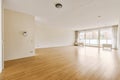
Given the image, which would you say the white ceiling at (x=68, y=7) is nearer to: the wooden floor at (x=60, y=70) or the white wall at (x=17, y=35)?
the white wall at (x=17, y=35)

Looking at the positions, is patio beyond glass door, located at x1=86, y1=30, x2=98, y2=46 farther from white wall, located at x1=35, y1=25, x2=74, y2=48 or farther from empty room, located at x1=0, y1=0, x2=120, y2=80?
white wall, located at x1=35, y1=25, x2=74, y2=48

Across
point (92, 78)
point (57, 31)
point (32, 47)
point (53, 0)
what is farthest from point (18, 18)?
point (57, 31)

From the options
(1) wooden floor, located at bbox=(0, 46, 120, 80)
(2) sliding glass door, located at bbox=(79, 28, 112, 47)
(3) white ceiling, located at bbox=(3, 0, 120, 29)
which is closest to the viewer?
(1) wooden floor, located at bbox=(0, 46, 120, 80)

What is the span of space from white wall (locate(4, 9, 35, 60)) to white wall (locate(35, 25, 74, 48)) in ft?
9.09

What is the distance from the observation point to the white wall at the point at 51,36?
7.14 metres

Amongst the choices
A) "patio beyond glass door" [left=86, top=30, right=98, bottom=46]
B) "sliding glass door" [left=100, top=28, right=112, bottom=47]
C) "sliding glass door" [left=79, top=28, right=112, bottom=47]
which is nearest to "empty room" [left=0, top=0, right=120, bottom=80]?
"sliding glass door" [left=100, top=28, right=112, bottom=47]

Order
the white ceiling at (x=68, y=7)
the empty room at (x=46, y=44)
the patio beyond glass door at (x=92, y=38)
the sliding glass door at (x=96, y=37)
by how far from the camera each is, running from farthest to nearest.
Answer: the patio beyond glass door at (x=92, y=38)
the sliding glass door at (x=96, y=37)
the white ceiling at (x=68, y=7)
the empty room at (x=46, y=44)

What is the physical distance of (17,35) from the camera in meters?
3.72

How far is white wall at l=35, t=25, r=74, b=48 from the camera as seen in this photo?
714 centimetres

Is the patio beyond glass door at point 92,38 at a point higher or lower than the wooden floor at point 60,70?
higher

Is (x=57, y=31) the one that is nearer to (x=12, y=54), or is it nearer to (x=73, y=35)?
(x=73, y=35)

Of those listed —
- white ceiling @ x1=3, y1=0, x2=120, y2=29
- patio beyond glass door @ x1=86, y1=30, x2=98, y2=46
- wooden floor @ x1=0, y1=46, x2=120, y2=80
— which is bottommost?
wooden floor @ x1=0, y1=46, x2=120, y2=80

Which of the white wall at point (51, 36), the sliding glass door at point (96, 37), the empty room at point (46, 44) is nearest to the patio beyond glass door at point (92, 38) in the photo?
the sliding glass door at point (96, 37)

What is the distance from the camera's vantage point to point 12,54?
3559 millimetres
